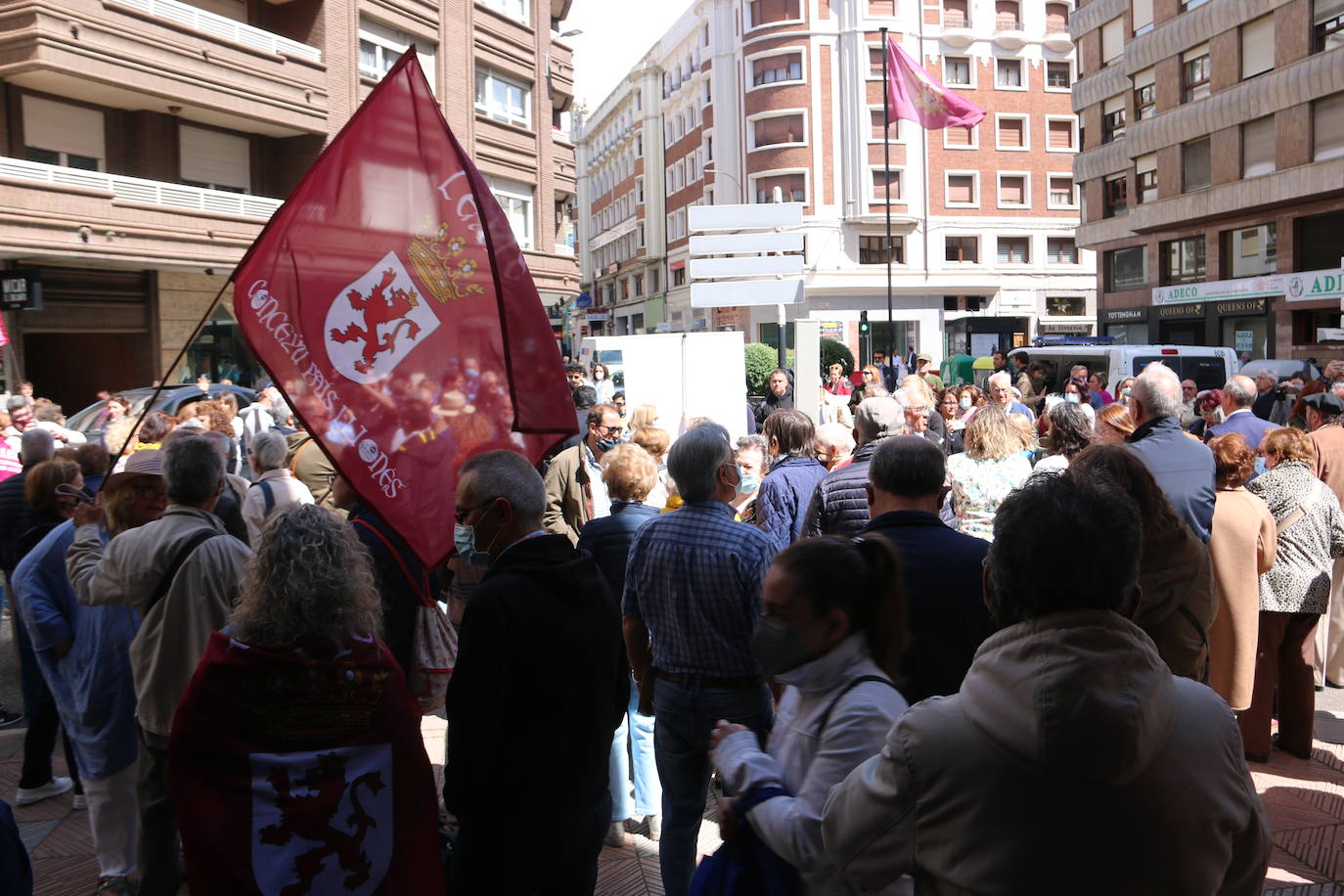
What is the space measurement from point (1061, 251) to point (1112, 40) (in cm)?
1473

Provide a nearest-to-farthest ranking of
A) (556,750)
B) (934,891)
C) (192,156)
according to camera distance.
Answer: (934,891) < (556,750) < (192,156)

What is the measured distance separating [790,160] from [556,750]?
48.6 m

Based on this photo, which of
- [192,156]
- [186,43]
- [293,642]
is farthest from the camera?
[192,156]

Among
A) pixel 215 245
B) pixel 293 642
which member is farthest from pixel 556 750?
pixel 215 245

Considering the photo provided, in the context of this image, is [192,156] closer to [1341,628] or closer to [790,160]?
[1341,628]

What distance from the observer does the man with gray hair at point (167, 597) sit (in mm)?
3822

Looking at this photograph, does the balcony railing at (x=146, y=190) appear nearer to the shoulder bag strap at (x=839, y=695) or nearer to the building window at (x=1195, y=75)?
the shoulder bag strap at (x=839, y=695)

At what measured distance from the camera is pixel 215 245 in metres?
21.5

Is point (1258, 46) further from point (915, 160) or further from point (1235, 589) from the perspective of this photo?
point (1235, 589)

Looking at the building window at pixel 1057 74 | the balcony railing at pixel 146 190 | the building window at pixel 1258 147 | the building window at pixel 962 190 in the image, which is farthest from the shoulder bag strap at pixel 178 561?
the building window at pixel 1057 74

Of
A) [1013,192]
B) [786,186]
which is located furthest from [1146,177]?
[786,186]

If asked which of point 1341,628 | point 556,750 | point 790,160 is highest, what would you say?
point 790,160

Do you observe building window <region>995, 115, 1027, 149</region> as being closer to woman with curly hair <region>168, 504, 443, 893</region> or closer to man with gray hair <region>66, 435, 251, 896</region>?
man with gray hair <region>66, 435, 251, 896</region>

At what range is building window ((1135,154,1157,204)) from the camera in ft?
116
